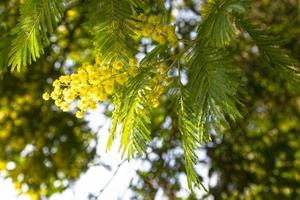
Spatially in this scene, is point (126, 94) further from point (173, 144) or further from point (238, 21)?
point (173, 144)

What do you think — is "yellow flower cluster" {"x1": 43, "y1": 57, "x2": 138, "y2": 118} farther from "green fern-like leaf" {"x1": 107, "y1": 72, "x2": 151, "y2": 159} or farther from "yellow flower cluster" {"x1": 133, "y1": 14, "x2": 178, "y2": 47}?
"yellow flower cluster" {"x1": 133, "y1": 14, "x2": 178, "y2": 47}

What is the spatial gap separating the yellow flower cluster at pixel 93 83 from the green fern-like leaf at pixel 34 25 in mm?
131

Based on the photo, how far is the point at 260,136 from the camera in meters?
3.23

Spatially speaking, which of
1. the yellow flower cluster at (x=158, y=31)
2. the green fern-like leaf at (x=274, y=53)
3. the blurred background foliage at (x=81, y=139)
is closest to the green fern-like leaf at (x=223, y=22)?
the green fern-like leaf at (x=274, y=53)

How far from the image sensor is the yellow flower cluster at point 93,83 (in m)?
1.15

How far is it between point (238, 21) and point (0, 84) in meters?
2.26

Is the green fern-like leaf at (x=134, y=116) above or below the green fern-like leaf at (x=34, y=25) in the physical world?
below

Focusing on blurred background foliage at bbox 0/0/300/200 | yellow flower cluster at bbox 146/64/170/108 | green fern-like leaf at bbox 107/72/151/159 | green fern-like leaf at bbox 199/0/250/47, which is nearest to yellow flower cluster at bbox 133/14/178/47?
yellow flower cluster at bbox 146/64/170/108

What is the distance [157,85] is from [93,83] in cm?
17

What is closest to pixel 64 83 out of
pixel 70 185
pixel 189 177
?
pixel 189 177

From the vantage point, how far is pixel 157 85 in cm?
118

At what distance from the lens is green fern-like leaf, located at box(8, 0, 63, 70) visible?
3.62 ft

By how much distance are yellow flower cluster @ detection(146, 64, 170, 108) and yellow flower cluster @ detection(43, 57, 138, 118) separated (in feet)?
0.20

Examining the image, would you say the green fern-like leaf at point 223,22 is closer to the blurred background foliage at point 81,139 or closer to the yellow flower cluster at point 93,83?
the yellow flower cluster at point 93,83
